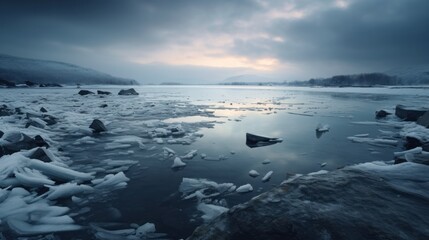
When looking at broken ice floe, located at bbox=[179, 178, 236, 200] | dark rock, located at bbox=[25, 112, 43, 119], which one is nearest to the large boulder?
broken ice floe, located at bbox=[179, 178, 236, 200]

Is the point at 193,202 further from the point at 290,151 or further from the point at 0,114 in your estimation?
the point at 0,114

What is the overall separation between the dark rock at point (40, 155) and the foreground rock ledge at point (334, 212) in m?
4.72

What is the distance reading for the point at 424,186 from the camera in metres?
3.12

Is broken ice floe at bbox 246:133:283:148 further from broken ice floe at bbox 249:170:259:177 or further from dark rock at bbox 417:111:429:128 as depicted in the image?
dark rock at bbox 417:111:429:128

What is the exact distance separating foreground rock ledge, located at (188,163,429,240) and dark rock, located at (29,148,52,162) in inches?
186

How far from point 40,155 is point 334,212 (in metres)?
5.95

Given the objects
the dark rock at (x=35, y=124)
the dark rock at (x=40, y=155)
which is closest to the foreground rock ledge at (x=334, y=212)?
the dark rock at (x=40, y=155)

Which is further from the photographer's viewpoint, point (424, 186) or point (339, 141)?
point (339, 141)

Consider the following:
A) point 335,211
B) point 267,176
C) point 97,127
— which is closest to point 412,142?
point 267,176

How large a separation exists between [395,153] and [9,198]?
8.67 metres

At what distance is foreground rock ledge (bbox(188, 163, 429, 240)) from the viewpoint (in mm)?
2152

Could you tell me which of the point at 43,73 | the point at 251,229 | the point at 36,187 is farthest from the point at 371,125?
the point at 43,73

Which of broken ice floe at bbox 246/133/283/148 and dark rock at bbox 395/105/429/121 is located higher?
dark rock at bbox 395/105/429/121

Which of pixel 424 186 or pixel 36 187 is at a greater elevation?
pixel 424 186
